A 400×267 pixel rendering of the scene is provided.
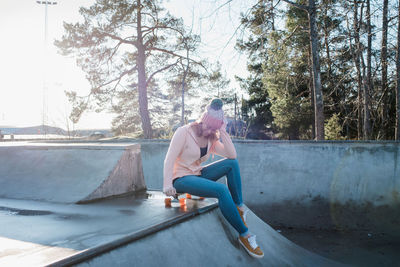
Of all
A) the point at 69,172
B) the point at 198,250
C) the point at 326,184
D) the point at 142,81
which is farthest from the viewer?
the point at 142,81

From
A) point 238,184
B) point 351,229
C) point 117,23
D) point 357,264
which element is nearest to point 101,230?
point 238,184

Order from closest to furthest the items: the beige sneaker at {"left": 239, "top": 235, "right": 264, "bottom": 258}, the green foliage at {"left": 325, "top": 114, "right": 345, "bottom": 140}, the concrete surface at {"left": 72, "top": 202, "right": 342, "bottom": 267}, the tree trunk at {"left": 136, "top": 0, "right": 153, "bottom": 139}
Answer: the concrete surface at {"left": 72, "top": 202, "right": 342, "bottom": 267}, the beige sneaker at {"left": 239, "top": 235, "right": 264, "bottom": 258}, the green foliage at {"left": 325, "top": 114, "right": 345, "bottom": 140}, the tree trunk at {"left": 136, "top": 0, "right": 153, "bottom": 139}

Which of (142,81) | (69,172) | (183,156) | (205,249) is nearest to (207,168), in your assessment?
(183,156)

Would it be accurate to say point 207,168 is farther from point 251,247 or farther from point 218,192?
point 251,247

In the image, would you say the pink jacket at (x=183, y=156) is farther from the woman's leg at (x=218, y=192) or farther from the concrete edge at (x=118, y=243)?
the concrete edge at (x=118, y=243)

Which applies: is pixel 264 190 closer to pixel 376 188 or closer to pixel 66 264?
pixel 376 188

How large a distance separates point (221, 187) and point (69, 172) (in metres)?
2.38

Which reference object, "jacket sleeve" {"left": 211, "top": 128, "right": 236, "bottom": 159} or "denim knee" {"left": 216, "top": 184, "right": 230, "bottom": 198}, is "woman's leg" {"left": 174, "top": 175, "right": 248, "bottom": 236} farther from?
"jacket sleeve" {"left": 211, "top": 128, "right": 236, "bottom": 159}

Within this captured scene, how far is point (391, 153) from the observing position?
4.98 m

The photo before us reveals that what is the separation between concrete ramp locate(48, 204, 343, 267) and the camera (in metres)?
2.07

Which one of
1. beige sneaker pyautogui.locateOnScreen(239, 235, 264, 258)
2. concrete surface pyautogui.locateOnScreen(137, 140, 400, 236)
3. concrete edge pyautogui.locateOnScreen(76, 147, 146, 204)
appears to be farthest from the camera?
concrete surface pyautogui.locateOnScreen(137, 140, 400, 236)

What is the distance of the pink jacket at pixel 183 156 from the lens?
9.58ft

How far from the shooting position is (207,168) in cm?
334

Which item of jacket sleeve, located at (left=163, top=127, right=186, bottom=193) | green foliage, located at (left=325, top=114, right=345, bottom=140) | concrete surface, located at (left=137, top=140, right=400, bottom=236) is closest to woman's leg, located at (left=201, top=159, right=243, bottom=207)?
jacket sleeve, located at (left=163, top=127, right=186, bottom=193)
